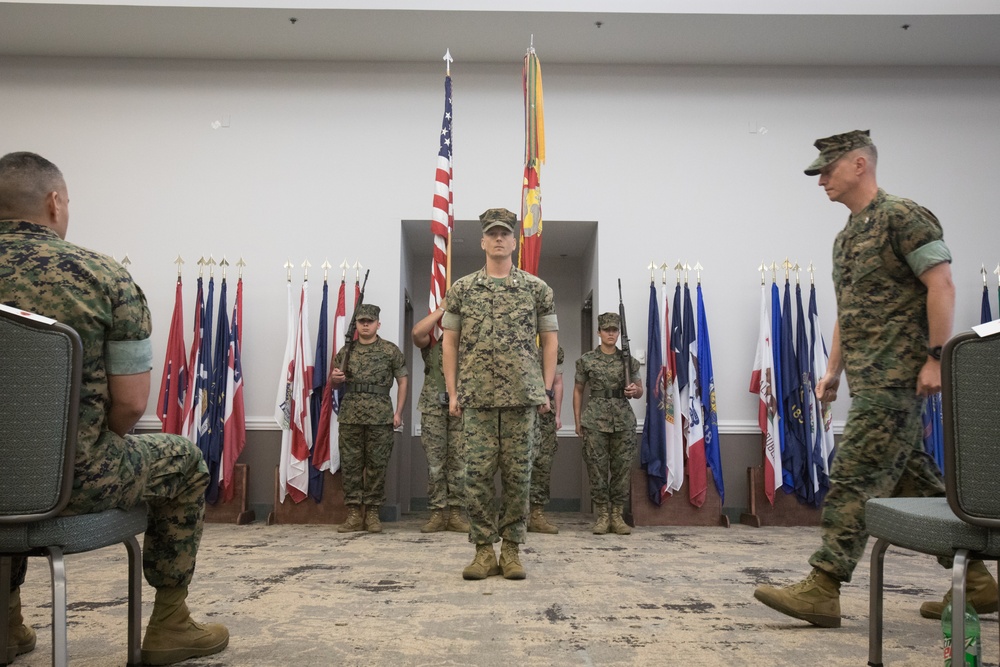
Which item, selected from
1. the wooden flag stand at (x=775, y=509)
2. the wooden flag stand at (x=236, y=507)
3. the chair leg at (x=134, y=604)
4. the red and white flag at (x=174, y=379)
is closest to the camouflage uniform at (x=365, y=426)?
the wooden flag stand at (x=236, y=507)

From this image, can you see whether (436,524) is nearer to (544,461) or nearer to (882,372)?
(544,461)

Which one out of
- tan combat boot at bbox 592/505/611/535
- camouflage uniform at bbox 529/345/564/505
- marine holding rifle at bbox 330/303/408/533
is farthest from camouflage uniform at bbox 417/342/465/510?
tan combat boot at bbox 592/505/611/535

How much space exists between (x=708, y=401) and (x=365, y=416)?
259cm

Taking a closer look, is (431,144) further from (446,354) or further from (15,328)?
(15,328)

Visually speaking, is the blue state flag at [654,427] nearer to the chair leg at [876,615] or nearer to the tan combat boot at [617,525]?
the tan combat boot at [617,525]

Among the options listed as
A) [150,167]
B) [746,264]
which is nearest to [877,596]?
[746,264]

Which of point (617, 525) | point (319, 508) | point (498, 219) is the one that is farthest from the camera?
point (319, 508)

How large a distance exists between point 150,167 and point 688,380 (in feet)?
Answer: 15.6

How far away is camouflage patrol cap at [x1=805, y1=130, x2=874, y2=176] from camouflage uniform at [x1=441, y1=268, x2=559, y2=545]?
1377 mm

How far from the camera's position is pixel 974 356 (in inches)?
54.8

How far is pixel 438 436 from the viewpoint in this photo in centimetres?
528

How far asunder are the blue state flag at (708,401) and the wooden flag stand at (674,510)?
5.0 inches

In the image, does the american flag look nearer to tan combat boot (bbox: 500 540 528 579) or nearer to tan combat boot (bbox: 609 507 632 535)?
tan combat boot (bbox: 609 507 632 535)

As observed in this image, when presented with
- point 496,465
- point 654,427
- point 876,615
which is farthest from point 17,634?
point 654,427
